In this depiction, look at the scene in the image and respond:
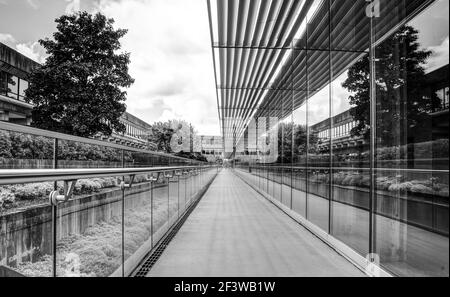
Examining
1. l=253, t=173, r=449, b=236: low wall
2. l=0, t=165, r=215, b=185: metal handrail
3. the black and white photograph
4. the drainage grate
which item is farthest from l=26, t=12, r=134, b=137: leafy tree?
l=0, t=165, r=215, b=185: metal handrail

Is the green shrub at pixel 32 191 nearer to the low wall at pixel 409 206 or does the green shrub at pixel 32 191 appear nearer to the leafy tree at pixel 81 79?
the low wall at pixel 409 206

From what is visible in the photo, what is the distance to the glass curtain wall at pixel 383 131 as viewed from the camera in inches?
104

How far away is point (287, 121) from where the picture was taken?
33.7 ft

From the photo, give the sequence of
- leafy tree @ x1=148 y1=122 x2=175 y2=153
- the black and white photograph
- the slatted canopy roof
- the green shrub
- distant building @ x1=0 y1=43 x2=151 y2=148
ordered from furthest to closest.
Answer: leafy tree @ x1=148 y1=122 x2=175 y2=153, distant building @ x1=0 y1=43 x2=151 y2=148, the slatted canopy roof, the black and white photograph, the green shrub

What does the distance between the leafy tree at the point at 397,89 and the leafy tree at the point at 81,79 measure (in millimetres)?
14481

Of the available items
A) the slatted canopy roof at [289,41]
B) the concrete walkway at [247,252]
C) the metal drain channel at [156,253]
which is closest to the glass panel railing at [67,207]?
the metal drain channel at [156,253]

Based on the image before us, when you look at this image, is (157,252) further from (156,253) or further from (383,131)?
(383,131)

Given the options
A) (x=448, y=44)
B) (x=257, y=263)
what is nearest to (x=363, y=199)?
(x=257, y=263)

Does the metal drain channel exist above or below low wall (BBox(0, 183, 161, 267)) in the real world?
below

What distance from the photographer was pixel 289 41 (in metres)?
9.60

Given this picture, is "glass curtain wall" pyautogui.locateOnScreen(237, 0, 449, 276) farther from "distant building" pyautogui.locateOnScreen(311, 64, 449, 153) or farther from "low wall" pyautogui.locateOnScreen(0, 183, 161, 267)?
"low wall" pyautogui.locateOnScreen(0, 183, 161, 267)

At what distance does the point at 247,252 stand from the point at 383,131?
221 cm

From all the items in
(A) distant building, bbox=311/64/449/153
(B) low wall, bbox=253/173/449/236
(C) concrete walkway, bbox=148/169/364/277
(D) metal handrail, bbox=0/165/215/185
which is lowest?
(C) concrete walkway, bbox=148/169/364/277

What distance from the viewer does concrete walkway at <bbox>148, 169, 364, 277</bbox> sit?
3.88 m
